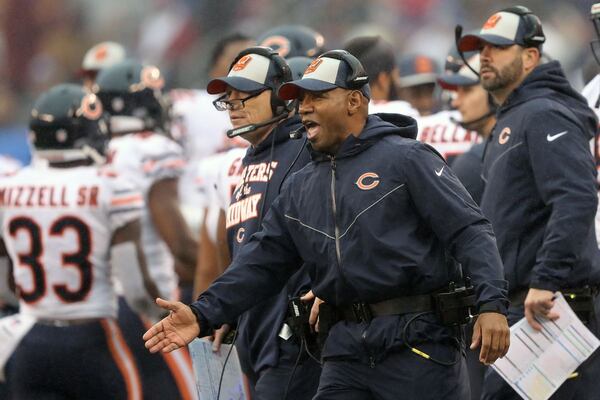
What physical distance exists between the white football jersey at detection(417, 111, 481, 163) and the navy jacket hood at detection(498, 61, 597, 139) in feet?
5.46

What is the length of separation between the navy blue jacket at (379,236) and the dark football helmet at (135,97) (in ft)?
13.0

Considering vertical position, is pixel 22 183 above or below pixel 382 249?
below

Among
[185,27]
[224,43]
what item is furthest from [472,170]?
[185,27]

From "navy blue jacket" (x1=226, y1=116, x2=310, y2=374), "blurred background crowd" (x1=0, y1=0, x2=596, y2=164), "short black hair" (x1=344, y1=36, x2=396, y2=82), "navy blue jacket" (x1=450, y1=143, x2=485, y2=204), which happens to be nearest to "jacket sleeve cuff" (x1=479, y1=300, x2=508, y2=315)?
"navy blue jacket" (x1=226, y1=116, x2=310, y2=374)

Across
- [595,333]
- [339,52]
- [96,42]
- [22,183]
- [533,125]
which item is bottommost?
[96,42]

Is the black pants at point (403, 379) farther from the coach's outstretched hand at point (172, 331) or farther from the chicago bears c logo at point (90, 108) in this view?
the chicago bears c logo at point (90, 108)

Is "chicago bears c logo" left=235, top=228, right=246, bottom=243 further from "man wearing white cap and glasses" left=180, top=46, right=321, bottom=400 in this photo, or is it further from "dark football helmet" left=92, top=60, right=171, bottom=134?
"dark football helmet" left=92, top=60, right=171, bottom=134

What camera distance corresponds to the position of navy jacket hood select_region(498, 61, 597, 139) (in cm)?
638

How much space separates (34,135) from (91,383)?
4.48 feet

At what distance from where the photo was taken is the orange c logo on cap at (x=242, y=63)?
6168mm

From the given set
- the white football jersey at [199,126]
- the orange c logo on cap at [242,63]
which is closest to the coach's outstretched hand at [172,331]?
the orange c logo on cap at [242,63]

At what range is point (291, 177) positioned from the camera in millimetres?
5570

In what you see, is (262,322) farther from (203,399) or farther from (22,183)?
(22,183)

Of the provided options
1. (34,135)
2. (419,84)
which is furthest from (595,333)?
(419,84)
